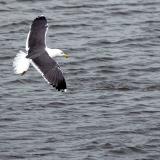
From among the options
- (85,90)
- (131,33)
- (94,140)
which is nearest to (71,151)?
(94,140)

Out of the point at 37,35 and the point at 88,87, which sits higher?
the point at 37,35

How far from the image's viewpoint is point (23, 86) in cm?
1800

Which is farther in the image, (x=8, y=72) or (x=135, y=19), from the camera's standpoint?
(x=135, y=19)

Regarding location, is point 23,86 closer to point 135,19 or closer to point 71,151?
point 71,151

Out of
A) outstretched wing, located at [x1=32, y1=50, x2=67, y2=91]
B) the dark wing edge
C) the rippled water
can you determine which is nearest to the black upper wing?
outstretched wing, located at [x1=32, y1=50, x2=67, y2=91]

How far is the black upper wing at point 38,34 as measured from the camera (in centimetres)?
1470

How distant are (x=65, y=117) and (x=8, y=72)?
9.84 ft

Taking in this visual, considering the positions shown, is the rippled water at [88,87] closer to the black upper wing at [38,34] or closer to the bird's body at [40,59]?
the bird's body at [40,59]

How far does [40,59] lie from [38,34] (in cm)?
97

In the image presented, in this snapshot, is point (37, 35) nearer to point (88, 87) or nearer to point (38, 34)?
point (38, 34)

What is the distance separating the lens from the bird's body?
44.9ft

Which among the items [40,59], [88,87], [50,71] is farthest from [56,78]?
[88,87]

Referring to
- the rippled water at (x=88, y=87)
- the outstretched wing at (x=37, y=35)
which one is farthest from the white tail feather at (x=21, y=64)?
the rippled water at (x=88, y=87)

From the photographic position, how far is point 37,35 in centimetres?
1498
